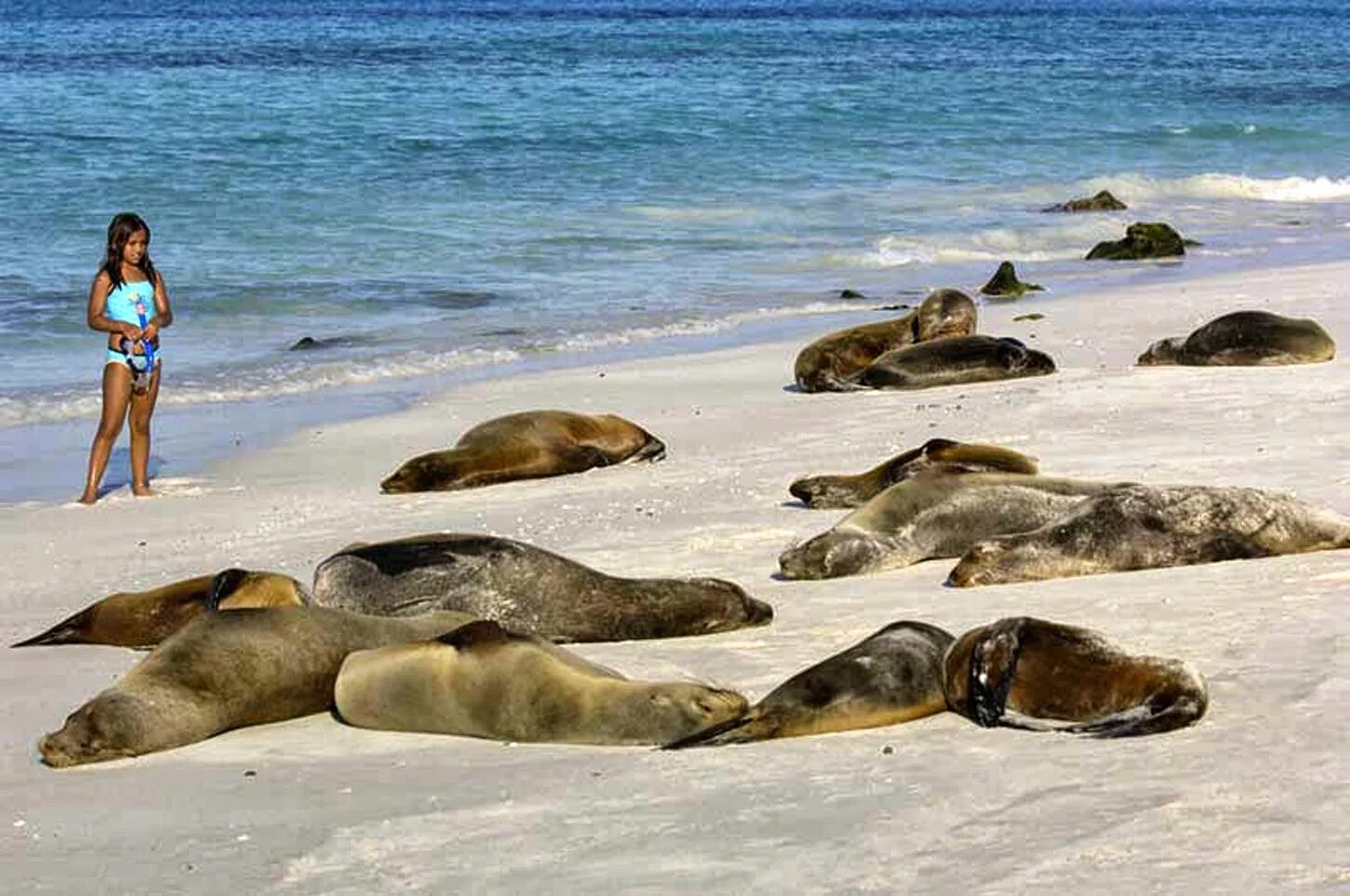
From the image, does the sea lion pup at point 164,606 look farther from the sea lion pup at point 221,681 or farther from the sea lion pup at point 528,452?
the sea lion pup at point 528,452

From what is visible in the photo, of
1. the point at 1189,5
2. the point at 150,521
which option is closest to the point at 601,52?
the point at 150,521

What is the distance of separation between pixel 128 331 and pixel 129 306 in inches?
4.3

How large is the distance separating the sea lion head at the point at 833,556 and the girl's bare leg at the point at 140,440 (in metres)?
3.61

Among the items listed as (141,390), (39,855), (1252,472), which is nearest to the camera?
(39,855)

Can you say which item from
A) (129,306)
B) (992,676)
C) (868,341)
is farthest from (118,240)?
(992,676)

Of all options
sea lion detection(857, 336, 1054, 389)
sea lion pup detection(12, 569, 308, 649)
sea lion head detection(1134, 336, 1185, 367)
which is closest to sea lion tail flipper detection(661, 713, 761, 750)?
sea lion pup detection(12, 569, 308, 649)

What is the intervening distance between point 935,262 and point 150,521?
1052 cm

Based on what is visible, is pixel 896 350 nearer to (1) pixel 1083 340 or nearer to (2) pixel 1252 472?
(1) pixel 1083 340

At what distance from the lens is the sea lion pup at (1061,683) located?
16.2 feet

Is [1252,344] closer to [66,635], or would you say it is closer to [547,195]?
[66,635]

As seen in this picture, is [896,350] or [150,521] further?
[896,350]

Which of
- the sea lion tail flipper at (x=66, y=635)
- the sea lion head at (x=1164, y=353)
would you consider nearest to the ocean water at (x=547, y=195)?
the sea lion head at (x=1164, y=353)

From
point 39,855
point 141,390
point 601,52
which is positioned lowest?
point 39,855

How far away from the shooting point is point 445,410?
11.5 meters
